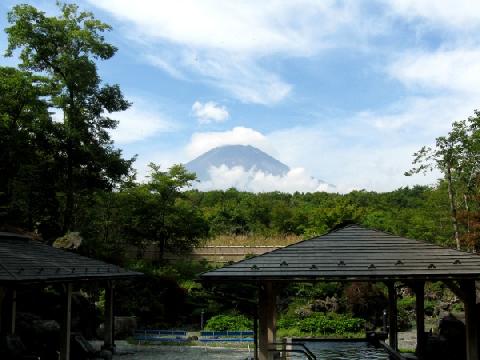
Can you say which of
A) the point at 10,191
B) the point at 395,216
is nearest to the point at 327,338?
the point at 10,191

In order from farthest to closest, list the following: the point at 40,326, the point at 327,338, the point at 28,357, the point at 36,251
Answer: the point at 327,338, the point at 40,326, the point at 36,251, the point at 28,357

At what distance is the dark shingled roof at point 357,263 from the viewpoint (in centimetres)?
1005

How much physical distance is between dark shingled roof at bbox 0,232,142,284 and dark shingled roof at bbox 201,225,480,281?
340 centimetres

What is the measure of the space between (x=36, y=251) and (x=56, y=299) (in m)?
5.71

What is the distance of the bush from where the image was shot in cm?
2247

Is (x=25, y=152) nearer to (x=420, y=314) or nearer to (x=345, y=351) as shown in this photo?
(x=345, y=351)

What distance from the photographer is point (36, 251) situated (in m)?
13.8

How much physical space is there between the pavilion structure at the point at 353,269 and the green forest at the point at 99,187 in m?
10.1

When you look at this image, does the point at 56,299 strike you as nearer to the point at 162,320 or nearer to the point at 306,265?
the point at 162,320

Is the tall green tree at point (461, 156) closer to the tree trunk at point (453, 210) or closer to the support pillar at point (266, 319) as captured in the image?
the tree trunk at point (453, 210)

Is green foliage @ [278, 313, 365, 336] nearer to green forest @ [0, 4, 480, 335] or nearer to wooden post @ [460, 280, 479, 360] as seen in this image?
green forest @ [0, 4, 480, 335]

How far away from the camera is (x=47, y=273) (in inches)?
440

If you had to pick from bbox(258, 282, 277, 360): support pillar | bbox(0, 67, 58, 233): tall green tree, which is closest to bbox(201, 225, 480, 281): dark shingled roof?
bbox(258, 282, 277, 360): support pillar

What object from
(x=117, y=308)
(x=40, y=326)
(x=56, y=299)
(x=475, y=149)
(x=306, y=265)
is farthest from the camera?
(x=475, y=149)
